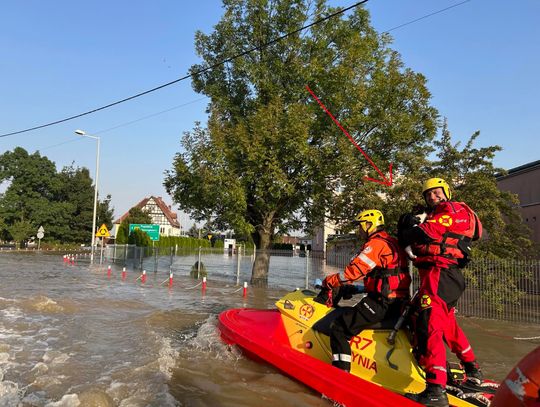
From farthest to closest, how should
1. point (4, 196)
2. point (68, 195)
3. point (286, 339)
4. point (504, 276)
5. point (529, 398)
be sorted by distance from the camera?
point (68, 195)
point (4, 196)
point (504, 276)
point (286, 339)
point (529, 398)

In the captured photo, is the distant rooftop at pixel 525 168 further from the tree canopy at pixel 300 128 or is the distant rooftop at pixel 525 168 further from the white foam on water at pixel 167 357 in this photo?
the white foam on water at pixel 167 357

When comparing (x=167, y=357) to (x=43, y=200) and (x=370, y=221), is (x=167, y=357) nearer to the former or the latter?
(x=370, y=221)

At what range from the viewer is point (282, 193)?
16141 mm

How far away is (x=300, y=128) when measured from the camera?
47.9ft

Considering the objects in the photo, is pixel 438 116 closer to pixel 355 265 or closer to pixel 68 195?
pixel 355 265

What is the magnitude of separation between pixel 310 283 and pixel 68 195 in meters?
55.7

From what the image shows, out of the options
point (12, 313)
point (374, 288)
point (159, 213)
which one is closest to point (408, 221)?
point (374, 288)

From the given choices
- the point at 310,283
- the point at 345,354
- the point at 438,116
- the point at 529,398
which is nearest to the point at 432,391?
the point at 345,354

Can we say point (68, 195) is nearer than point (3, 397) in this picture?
No

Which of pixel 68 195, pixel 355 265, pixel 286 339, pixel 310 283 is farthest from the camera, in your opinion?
pixel 68 195

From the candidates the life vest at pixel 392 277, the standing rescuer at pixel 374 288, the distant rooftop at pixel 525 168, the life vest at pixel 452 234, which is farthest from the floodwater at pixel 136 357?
the distant rooftop at pixel 525 168

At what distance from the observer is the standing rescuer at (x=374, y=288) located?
4344 mm

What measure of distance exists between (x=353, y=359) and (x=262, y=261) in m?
13.0

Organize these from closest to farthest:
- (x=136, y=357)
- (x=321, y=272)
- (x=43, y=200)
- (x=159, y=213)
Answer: (x=136, y=357) → (x=321, y=272) → (x=43, y=200) → (x=159, y=213)
